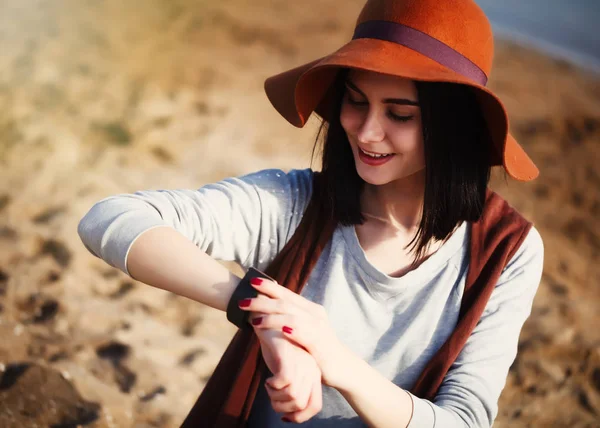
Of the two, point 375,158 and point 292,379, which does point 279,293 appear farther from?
point 375,158

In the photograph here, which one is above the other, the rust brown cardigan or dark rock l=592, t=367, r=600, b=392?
the rust brown cardigan

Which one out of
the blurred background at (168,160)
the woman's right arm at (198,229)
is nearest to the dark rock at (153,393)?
the blurred background at (168,160)

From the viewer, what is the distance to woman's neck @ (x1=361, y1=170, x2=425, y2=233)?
4.96ft

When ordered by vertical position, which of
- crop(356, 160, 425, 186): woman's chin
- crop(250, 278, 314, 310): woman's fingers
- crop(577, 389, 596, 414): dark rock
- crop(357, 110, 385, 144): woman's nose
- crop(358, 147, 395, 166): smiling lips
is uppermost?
crop(357, 110, 385, 144): woman's nose

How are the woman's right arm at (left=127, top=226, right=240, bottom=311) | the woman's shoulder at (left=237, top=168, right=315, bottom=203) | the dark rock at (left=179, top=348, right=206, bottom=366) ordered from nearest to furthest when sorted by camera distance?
the woman's right arm at (left=127, top=226, right=240, bottom=311)
the woman's shoulder at (left=237, top=168, right=315, bottom=203)
the dark rock at (left=179, top=348, right=206, bottom=366)

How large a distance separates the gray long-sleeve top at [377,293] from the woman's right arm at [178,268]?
0.10 meters

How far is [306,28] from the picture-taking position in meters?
6.14

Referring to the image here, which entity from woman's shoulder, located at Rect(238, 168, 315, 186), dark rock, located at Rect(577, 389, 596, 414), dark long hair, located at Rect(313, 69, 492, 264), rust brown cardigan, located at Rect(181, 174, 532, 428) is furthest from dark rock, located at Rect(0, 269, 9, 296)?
dark rock, located at Rect(577, 389, 596, 414)

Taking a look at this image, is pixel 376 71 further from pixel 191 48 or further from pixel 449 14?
pixel 191 48

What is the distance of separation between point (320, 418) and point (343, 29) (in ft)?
17.5

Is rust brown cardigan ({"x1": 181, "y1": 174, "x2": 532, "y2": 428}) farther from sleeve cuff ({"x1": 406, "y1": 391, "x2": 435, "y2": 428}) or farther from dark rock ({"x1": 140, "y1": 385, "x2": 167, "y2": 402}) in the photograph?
dark rock ({"x1": 140, "y1": 385, "x2": 167, "y2": 402})

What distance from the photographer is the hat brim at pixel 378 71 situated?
1215 millimetres

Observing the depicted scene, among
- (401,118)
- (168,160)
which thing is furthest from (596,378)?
(168,160)

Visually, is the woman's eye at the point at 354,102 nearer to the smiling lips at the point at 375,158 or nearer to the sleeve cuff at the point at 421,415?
the smiling lips at the point at 375,158
